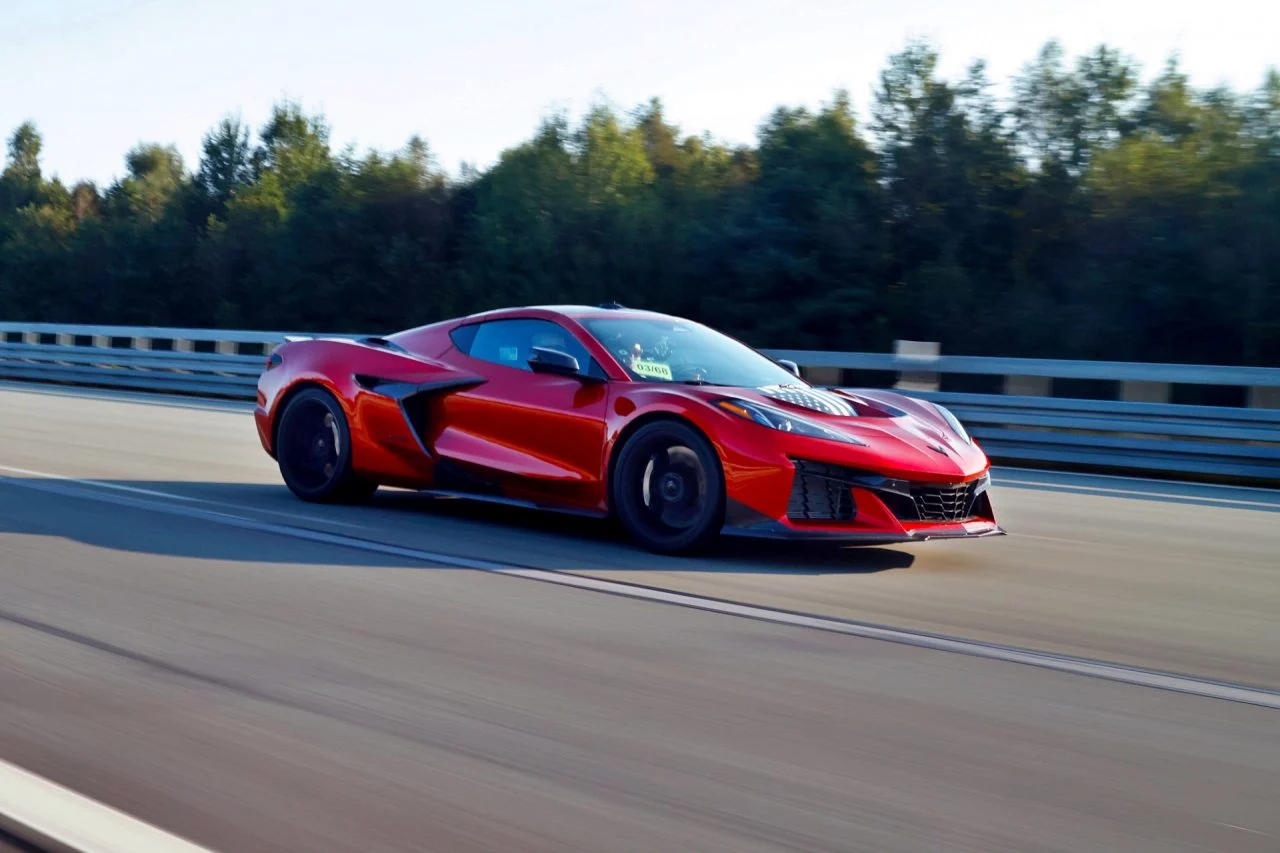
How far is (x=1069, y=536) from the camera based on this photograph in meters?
8.45

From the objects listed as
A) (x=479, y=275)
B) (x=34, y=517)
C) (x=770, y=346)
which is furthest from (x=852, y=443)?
(x=479, y=275)

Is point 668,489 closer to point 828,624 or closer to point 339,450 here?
point 828,624

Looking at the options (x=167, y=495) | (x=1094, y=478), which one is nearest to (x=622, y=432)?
(x=167, y=495)

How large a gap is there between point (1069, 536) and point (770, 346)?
19715 millimetres

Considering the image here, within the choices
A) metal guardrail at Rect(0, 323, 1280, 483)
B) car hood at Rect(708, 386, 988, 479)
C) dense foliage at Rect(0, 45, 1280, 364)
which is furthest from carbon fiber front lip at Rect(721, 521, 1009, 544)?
dense foliage at Rect(0, 45, 1280, 364)

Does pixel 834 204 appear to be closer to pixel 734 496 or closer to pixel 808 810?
pixel 734 496

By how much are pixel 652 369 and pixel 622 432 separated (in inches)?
18.4

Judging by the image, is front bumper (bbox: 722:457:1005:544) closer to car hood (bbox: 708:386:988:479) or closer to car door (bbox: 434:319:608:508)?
car hood (bbox: 708:386:988:479)

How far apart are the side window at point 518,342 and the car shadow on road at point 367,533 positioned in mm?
895

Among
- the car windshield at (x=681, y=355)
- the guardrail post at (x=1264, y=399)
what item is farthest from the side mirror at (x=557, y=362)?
the guardrail post at (x=1264, y=399)

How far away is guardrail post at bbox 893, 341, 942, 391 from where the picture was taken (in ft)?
47.3

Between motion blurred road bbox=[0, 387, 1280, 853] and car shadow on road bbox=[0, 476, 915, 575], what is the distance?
0.12ft

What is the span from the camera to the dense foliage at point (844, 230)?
79.8 feet

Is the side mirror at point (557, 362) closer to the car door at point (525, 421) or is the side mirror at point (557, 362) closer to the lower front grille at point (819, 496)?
the car door at point (525, 421)
